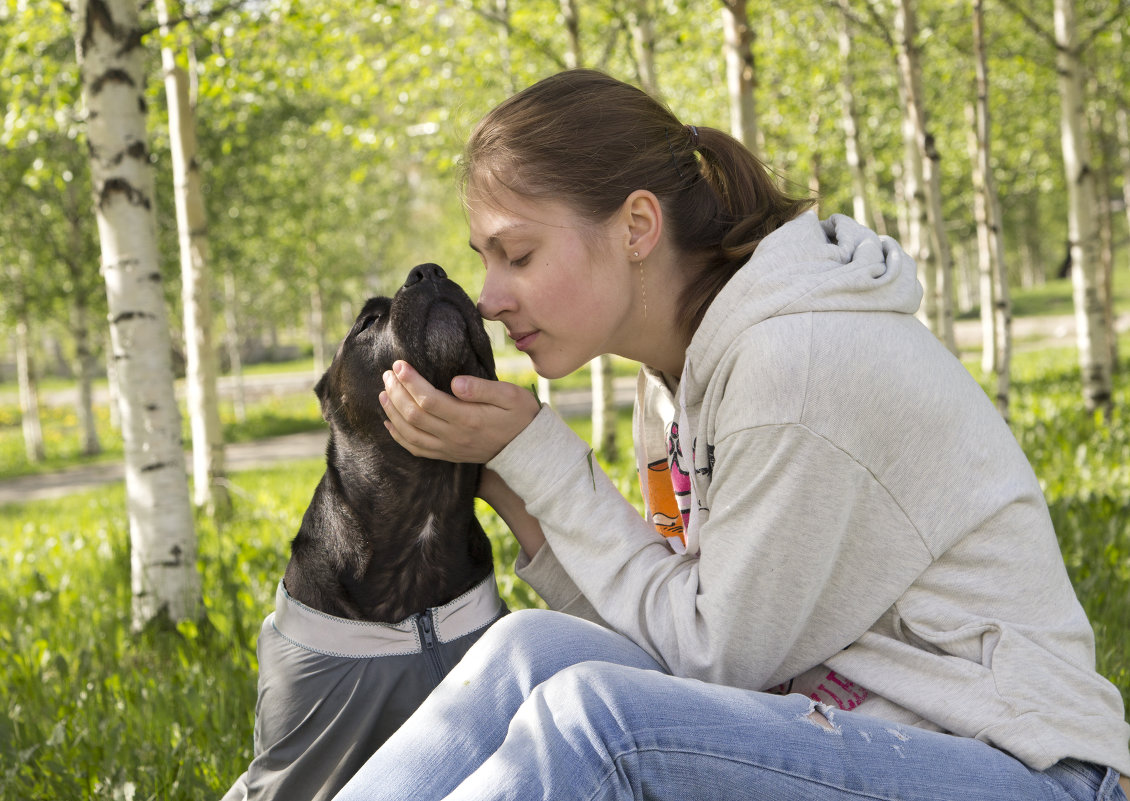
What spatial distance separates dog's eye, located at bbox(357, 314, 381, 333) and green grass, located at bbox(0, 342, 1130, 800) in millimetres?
1409

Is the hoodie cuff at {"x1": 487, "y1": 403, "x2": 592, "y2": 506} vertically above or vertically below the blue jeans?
above

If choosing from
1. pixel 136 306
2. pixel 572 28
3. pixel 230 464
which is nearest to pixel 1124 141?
pixel 572 28

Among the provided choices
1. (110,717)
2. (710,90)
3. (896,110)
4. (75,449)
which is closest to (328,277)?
(75,449)

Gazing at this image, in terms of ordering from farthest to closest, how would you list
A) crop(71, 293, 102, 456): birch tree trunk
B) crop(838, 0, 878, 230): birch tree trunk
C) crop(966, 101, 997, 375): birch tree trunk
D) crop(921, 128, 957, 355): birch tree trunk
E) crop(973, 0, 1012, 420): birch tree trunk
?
crop(71, 293, 102, 456): birch tree trunk < crop(966, 101, 997, 375): birch tree trunk < crop(838, 0, 878, 230): birch tree trunk < crop(921, 128, 957, 355): birch tree trunk < crop(973, 0, 1012, 420): birch tree trunk

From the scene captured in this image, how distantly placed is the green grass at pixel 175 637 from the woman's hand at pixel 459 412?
1407 mm

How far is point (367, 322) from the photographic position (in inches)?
98.5

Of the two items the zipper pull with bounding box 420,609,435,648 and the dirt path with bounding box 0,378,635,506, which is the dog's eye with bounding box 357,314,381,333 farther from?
the dirt path with bounding box 0,378,635,506

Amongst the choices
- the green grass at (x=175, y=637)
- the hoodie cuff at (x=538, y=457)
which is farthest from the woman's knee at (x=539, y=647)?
the green grass at (x=175, y=637)

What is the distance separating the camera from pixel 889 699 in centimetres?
183

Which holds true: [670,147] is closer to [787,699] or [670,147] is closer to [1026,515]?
[1026,515]

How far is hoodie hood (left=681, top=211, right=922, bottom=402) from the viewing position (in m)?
1.88

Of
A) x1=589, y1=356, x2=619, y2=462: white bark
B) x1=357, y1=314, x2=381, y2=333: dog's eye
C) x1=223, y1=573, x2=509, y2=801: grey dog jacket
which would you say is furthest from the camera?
x1=589, y1=356, x2=619, y2=462: white bark

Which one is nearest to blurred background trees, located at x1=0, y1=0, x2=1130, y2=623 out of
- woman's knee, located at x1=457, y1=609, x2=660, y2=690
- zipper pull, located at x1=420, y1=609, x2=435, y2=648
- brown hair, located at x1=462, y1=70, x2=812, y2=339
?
brown hair, located at x1=462, y1=70, x2=812, y2=339

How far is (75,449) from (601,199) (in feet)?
62.0
